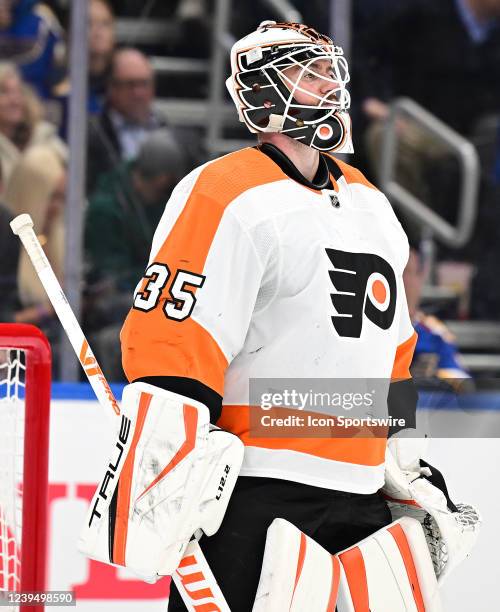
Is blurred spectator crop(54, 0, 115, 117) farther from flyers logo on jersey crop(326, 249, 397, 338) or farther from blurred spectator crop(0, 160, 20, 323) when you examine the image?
flyers logo on jersey crop(326, 249, 397, 338)

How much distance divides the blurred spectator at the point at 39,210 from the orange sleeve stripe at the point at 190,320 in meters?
2.04

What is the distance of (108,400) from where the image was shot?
1.75 m

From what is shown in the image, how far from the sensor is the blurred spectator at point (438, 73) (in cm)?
445

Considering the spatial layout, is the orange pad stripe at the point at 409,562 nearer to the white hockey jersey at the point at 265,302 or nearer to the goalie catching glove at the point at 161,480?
the white hockey jersey at the point at 265,302

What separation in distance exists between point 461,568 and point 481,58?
2.51 metres

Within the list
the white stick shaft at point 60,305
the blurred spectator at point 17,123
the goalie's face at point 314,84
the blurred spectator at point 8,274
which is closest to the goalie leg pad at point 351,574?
the white stick shaft at point 60,305

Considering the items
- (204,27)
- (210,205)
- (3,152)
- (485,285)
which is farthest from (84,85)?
(210,205)

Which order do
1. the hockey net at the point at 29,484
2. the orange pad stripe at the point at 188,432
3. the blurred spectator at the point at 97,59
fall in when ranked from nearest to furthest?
the orange pad stripe at the point at 188,432
the hockey net at the point at 29,484
the blurred spectator at the point at 97,59

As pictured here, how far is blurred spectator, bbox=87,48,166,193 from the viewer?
3.86 metres

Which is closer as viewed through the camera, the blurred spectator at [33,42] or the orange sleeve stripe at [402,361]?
the orange sleeve stripe at [402,361]

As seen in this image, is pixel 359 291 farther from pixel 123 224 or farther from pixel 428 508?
pixel 123 224

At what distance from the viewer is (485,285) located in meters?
4.37

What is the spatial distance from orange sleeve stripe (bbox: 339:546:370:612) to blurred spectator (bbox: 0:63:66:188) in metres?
2.40

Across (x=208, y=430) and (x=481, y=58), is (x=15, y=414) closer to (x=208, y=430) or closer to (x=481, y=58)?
(x=208, y=430)
